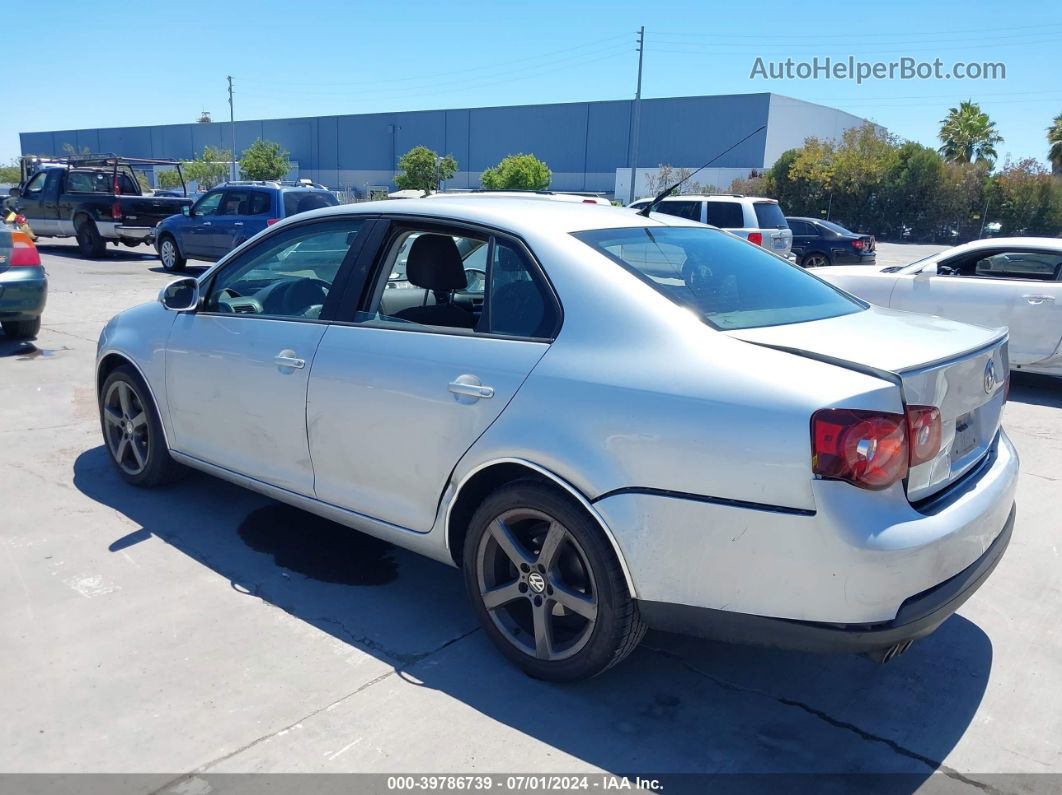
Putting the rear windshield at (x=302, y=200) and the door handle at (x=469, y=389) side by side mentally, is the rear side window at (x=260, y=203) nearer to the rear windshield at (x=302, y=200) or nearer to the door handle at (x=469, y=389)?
the rear windshield at (x=302, y=200)

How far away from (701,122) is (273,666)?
66504 millimetres

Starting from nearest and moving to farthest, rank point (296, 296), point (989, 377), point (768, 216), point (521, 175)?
point (989, 377), point (296, 296), point (768, 216), point (521, 175)

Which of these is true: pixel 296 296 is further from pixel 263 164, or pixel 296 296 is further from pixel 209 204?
pixel 263 164

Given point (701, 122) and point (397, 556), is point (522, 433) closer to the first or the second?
point (397, 556)

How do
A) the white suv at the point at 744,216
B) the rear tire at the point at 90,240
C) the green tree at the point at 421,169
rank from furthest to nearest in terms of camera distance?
1. the green tree at the point at 421,169
2. the rear tire at the point at 90,240
3. the white suv at the point at 744,216

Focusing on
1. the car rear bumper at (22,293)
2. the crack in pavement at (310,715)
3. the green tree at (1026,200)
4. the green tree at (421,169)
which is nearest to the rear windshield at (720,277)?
the crack in pavement at (310,715)

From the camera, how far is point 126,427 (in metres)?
4.87

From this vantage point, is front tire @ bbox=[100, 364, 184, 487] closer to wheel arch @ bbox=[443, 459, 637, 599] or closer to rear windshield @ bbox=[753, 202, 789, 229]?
wheel arch @ bbox=[443, 459, 637, 599]

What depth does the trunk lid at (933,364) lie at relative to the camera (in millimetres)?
2615

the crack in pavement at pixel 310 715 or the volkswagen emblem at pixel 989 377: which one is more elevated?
the volkswagen emblem at pixel 989 377

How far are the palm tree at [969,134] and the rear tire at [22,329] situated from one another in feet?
196

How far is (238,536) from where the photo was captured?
4363mm

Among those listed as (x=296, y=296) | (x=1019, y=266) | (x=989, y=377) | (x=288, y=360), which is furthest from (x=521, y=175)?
(x=989, y=377)

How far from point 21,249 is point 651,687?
8.08 metres
